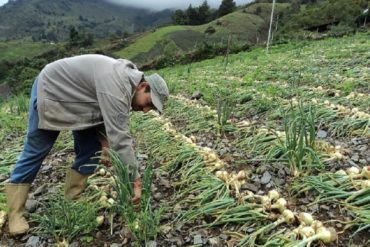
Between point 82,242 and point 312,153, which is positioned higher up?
point 312,153

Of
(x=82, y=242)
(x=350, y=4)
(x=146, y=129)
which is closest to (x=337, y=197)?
(x=82, y=242)

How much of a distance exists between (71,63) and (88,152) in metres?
0.82

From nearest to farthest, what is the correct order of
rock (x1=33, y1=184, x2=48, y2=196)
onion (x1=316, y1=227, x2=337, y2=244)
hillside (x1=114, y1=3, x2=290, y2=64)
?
onion (x1=316, y1=227, x2=337, y2=244) < rock (x1=33, y1=184, x2=48, y2=196) < hillside (x1=114, y1=3, x2=290, y2=64)

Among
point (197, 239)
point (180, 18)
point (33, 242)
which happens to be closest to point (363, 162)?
point (197, 239)

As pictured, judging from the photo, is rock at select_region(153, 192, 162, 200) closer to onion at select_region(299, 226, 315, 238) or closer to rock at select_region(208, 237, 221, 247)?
rock at select_region(208, 237, 221, 247)

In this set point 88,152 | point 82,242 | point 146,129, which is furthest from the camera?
point 146,129

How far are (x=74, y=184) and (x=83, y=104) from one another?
0.88 m

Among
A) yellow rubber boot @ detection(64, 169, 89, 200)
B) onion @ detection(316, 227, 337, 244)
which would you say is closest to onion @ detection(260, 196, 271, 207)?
onion @ detection(316, 227, 337, 244)

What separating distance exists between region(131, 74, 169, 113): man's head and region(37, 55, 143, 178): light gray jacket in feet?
0.22

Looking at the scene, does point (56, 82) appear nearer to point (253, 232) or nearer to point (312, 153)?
point (253, 232)

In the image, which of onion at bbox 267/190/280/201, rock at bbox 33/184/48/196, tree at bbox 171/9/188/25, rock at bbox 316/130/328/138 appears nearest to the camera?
onion at bbox 267/190/280/201

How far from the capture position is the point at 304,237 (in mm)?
2455

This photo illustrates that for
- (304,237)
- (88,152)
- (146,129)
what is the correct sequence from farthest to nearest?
(146,129), (88,152), (304,237)

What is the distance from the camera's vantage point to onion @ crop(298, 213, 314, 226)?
2.61 m
